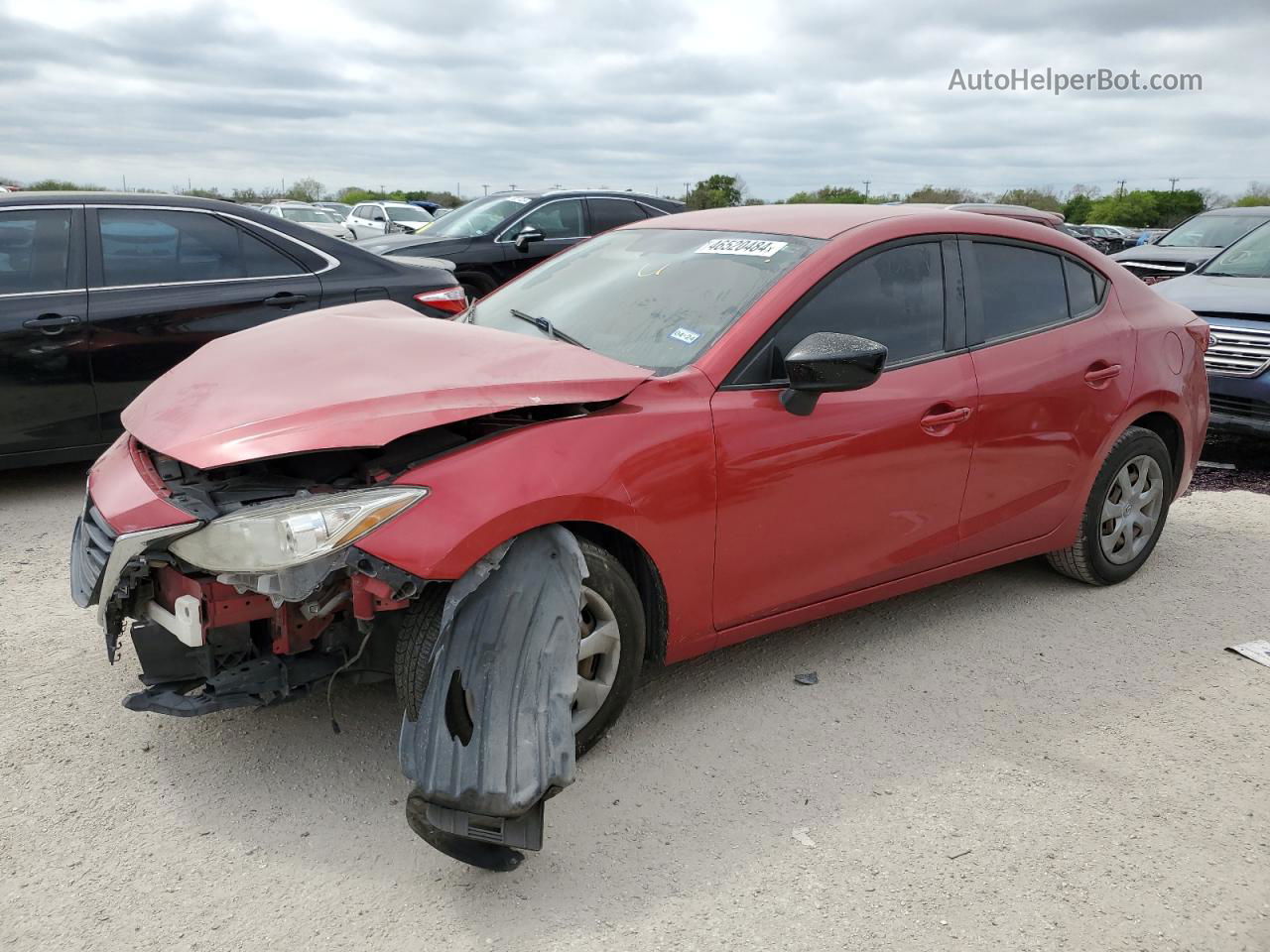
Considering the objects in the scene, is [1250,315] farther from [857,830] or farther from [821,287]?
[857,830]

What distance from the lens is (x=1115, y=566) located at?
466 centimetres

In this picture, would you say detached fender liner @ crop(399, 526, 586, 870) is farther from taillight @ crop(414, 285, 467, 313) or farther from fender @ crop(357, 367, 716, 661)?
taillight @ crop(414, 285, 467, 313)

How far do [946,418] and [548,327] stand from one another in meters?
1.45

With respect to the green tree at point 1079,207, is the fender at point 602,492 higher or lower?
lower

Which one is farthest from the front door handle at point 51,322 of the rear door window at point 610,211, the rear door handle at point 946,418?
the rear door window at point 610,211

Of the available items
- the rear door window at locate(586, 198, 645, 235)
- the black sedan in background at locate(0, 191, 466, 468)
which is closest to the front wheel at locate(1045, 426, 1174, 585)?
the black sedan in background at locate(0, 191, 466, 468)

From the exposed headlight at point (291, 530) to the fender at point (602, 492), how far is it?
0.16 ft

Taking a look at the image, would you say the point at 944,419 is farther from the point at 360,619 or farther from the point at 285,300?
the point at 285,300

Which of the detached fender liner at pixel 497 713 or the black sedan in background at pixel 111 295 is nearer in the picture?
the detached fender liner at pixel 497 713

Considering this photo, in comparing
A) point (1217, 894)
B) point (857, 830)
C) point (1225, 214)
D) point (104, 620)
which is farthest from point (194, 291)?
point (1225, 214)

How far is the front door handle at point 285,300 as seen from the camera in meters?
5.79

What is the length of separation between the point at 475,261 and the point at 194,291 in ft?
16.4

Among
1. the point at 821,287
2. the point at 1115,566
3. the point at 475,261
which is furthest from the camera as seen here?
the point at 475,261

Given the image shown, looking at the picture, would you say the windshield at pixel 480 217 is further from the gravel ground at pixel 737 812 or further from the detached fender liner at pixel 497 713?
the detached fender liner at pixel 497 713
